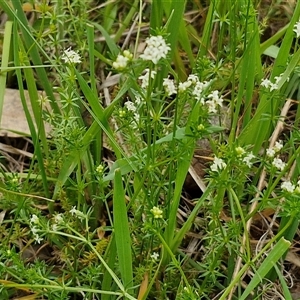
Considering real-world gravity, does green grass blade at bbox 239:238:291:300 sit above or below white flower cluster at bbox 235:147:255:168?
below

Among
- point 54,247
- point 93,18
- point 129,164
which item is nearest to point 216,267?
point 129,164

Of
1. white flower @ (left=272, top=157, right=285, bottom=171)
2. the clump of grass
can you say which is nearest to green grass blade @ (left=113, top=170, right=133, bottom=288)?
the clump of grass

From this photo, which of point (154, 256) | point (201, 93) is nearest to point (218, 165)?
point (201, 93)

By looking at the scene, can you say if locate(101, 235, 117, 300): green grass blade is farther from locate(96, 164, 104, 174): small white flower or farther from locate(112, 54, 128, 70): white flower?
locate(112, 54, 128, 70): white flower

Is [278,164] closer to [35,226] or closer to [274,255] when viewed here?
[274,255]

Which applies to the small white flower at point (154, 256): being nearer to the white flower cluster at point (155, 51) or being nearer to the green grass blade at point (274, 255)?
the green grass blade at point (274, 255)

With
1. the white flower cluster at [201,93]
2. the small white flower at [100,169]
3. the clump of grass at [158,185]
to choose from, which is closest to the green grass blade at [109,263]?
the clump of grass at [158,185]

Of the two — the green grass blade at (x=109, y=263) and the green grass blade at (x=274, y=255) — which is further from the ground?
the green grass blade at (x=274, y=255)

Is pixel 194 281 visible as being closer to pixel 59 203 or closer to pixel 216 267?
pixel 216 267

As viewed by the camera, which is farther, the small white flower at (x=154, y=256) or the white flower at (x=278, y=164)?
the small white flower at (x=154, y=256)

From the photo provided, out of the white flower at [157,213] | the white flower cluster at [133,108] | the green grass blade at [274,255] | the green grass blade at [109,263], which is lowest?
the green grass blade at [109,263]
